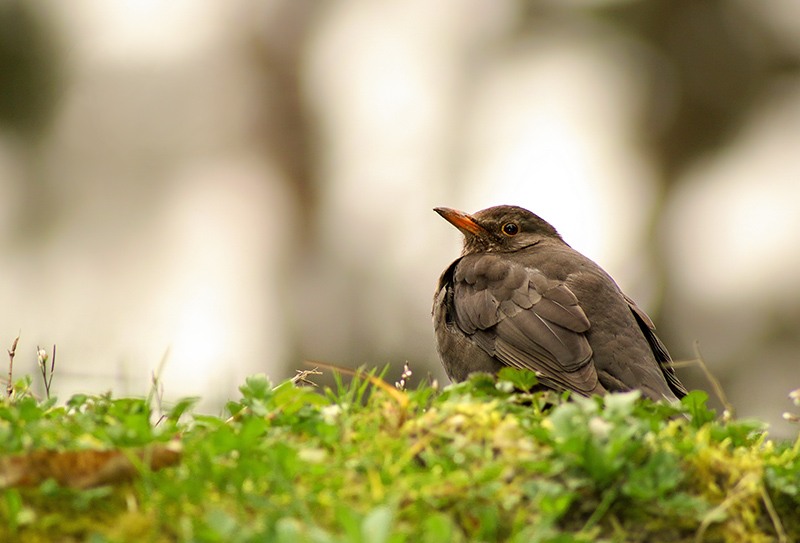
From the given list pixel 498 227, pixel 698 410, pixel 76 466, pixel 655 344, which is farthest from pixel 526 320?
pixel 76 466

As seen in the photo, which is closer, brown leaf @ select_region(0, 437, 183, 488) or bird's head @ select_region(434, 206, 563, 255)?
brown leaf @ select_region(0, 437, 183, 488)

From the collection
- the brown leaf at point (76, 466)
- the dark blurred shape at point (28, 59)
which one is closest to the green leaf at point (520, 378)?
the brown leaf at point (76, 466)

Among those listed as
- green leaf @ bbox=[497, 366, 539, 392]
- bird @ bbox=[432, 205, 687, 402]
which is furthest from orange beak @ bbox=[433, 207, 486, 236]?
green leaf @ bbox=[497, 366, 539, 392]

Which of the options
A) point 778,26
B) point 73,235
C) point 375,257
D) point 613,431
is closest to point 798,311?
point 778,26

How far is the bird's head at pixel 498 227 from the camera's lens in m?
5.54

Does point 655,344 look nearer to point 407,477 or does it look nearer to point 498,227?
point 498,227

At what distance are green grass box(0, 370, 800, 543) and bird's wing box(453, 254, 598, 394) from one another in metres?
1.49

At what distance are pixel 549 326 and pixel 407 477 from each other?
102 inches

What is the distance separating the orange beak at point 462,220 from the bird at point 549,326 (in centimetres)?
28

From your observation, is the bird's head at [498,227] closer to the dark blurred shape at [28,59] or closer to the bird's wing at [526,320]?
the bird's wing at [526,320]

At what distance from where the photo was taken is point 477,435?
218cm

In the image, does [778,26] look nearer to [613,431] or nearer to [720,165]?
[720,165]

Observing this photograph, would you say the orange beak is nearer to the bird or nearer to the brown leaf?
the bird

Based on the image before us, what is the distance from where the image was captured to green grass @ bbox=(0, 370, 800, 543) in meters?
1.65
